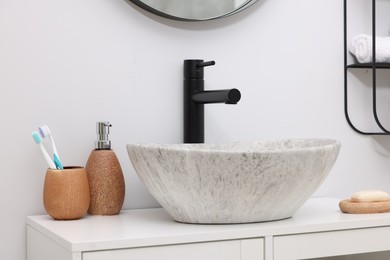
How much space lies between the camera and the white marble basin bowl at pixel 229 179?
1.06 meters

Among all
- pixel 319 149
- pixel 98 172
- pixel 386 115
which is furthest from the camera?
pixel 386 115

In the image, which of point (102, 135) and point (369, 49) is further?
point (369, 49)

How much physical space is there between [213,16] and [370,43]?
43 centimetres

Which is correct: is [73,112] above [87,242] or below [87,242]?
above

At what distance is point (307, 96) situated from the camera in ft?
5.30

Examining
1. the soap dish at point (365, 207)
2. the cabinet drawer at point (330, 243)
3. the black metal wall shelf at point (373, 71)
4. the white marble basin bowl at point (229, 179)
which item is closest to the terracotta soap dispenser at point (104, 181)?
the white marble basin bowl at point (229, 179)

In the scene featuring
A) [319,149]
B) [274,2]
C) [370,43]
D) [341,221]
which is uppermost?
[274,2]

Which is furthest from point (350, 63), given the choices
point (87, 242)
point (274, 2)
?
point (87, 242)

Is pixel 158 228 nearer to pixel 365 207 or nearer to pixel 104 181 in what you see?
pixel 104 181

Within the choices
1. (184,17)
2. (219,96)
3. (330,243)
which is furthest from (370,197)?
(184,17)

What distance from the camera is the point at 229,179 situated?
3.51 ft

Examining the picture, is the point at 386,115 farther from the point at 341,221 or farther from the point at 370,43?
the point at 341,221

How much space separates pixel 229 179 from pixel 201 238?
4.5 inches

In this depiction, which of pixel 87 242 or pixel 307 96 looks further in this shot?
pixel 307 96
